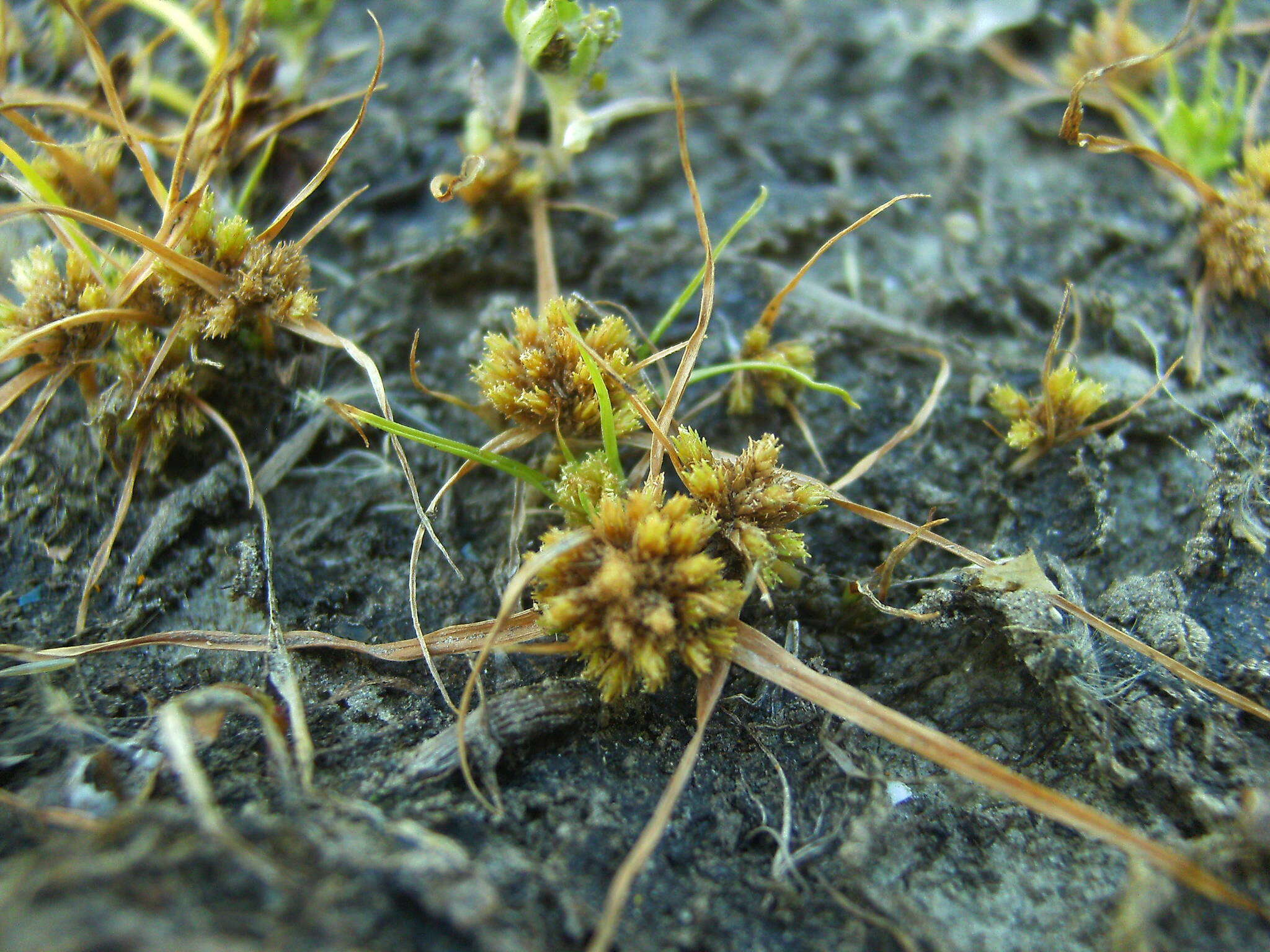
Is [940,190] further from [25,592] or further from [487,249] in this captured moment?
[25,592]

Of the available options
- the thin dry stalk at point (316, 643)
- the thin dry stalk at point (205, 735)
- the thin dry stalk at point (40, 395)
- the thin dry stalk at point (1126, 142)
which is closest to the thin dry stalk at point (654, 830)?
the thin dry stalk at point (316, 643)

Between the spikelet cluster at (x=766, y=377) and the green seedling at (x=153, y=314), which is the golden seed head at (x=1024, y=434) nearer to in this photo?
the spikelet cluster at (x=766, y=377)

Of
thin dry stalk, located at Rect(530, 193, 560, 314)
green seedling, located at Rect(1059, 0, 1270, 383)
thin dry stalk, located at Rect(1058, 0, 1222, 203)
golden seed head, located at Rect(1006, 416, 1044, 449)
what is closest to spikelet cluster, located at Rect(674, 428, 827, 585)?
golden seed head, located at Rect(1006, 416, 1044, 449)

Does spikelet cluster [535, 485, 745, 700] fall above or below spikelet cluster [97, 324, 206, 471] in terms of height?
below

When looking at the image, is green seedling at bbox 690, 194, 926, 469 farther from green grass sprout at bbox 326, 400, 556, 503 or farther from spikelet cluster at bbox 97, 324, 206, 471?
spikelet cluster at bbox 97, 324, 206, 471

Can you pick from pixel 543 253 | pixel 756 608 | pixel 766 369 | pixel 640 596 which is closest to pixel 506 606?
pixel 640 596

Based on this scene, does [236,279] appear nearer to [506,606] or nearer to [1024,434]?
[506,606]
